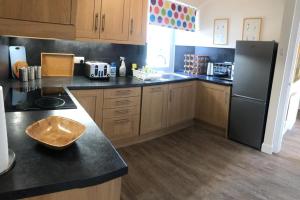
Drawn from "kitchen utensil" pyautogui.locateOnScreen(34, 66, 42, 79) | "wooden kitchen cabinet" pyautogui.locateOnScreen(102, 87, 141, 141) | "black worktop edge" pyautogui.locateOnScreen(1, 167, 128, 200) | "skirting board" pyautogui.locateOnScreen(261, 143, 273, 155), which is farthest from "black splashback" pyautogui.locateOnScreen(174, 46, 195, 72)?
"black worktop edge" pyautogui.locateOnScreen(1, 167, 128, 200)

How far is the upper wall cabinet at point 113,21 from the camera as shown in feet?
9.48

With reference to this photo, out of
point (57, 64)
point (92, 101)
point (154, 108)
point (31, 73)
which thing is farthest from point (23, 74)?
point (154, 108)

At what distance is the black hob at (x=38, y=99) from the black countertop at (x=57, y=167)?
478 millimetres

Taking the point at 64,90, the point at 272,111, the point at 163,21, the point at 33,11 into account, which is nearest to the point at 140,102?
the point at 64,90

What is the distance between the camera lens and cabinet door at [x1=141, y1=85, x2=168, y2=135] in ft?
11.0

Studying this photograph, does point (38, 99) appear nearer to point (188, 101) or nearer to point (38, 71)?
point (38, 71)

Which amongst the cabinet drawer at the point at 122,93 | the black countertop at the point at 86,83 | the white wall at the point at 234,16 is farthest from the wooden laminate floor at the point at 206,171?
the white wall at the point at 234,16

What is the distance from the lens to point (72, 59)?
10.3ft

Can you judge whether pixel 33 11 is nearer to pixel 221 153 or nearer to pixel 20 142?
pixel 20 142

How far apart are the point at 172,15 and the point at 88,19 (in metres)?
1.64

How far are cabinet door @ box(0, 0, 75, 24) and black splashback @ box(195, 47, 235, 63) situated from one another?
330cm

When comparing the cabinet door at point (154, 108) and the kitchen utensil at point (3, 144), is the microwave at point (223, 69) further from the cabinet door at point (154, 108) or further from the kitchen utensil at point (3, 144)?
the kitchen utensil at point (3, 144)

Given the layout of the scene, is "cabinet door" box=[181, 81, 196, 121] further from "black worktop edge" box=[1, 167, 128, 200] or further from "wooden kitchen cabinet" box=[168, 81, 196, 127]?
"black worktop edge" box=[1, 167, 128, 200]

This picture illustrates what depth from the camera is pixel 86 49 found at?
3.29 m
